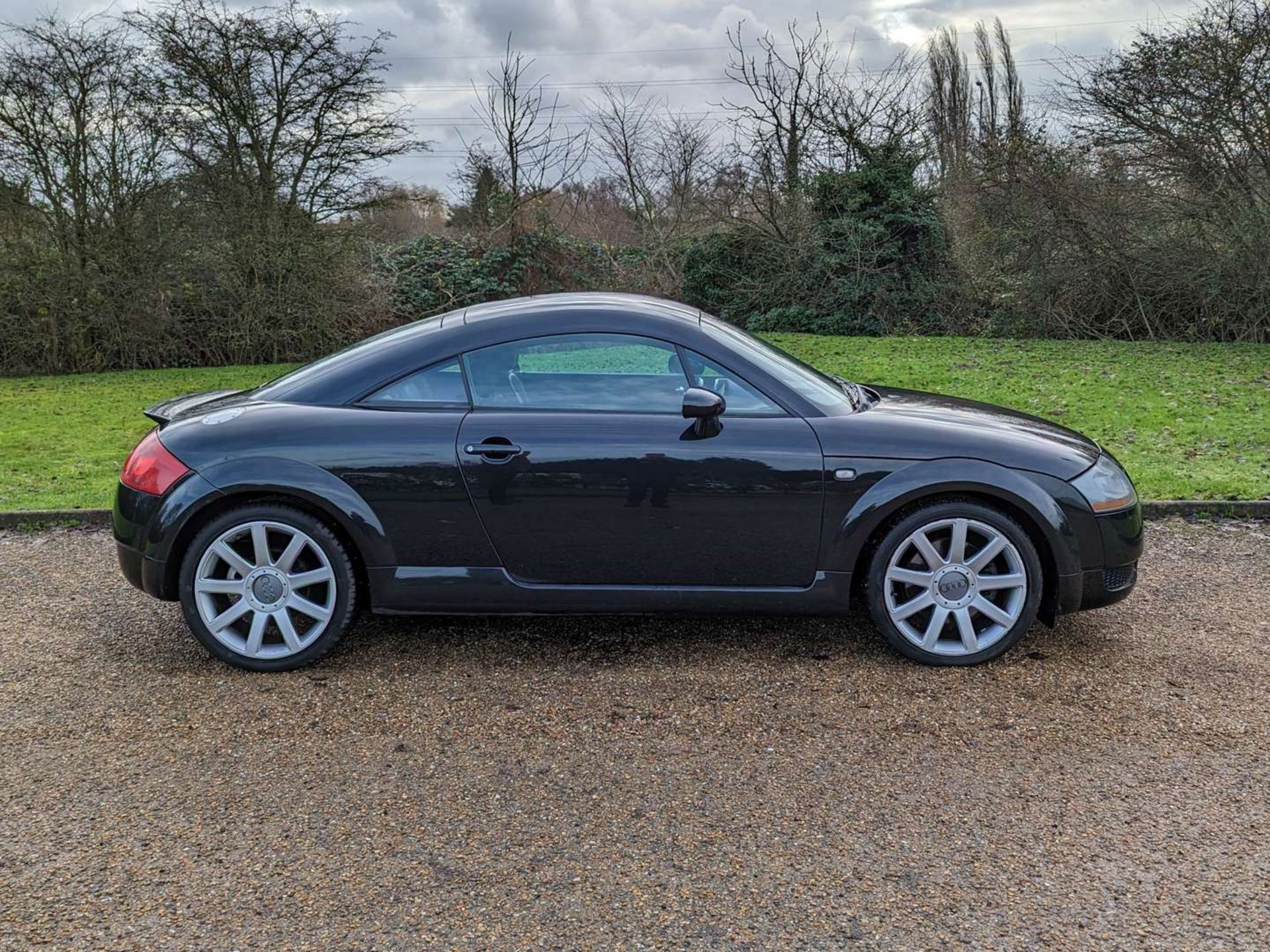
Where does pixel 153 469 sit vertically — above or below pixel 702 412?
below

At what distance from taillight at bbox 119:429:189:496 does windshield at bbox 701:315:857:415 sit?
2242mm

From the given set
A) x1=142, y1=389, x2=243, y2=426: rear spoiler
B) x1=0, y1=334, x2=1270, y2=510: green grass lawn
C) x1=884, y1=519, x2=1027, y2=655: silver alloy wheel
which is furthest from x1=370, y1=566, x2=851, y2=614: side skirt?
x1=0, y1=334, x2=1270, y2=510: green grass lawn

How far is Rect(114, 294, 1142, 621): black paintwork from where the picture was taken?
3.91 m

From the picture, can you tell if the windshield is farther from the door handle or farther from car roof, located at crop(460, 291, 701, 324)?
the door handle

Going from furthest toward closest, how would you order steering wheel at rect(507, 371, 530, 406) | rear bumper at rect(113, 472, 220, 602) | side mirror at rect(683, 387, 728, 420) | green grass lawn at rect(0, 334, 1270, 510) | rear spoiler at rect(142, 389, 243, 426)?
green grass lawn at rect(0, 334, 1270, 510) → rear spoiler at rect(142, 389, 243, 426) → steering wheel at rect(507, 371, 530, 406) → rear bumper at rect(113, 472, 220, 602) → side mirror at rect(683, 387, 728, 420)

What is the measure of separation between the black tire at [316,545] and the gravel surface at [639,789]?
8cm

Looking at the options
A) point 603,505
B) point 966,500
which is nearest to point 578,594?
point 603,505

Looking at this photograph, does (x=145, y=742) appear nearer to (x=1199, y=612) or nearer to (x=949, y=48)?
(x=1199, y=612)

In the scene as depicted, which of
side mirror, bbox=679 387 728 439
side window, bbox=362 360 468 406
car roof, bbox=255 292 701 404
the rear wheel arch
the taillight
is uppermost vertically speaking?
car roof, bbox=255 292 701 404

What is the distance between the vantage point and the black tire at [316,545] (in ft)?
13.0

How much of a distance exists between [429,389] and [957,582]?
7.30 ft

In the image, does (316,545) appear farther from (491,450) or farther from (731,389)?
(731,389)

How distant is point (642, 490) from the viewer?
3.91 meters

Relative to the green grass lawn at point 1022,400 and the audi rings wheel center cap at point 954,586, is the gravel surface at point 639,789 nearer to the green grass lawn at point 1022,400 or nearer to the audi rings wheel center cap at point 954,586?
the audi rings wheel center cap at point 954,586
